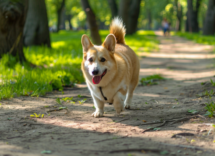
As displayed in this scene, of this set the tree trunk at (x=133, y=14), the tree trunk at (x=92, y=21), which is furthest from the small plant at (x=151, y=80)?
the tree trunk at (x=133, y=14)

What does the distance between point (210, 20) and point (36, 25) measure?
16.2 metres

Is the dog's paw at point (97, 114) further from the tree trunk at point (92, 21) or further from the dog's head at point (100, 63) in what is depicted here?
the tree trunk at point (92, 21)

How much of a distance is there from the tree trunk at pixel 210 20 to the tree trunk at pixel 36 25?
15.4 meters

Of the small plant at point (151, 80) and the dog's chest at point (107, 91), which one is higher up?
the dog's chest at point (107, 91)

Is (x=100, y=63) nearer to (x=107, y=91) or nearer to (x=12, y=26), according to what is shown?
(x=107, y=91)

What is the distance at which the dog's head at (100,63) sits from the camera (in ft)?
12.5

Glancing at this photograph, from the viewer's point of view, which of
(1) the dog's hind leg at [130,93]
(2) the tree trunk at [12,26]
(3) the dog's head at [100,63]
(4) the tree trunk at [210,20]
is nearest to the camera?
(3) the dog's head at [100,63]

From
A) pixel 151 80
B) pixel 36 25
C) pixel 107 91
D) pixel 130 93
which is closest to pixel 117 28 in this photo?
pixel 130 93

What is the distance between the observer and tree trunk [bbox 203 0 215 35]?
2195 cm

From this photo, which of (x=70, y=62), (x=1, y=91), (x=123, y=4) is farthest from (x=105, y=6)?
(x=1, y=91)

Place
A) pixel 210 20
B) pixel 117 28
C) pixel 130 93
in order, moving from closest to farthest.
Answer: pixel 130 93
pixel 117 28
pixel 210 20

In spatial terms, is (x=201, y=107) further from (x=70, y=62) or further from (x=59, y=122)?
(x=70, y=62)

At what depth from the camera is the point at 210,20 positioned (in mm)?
22594

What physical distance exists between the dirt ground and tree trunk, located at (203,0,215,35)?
18.5 metres
